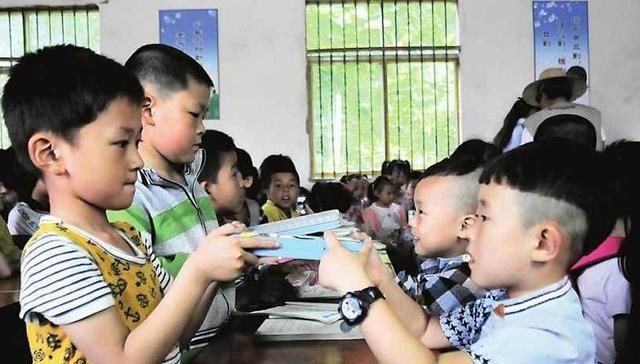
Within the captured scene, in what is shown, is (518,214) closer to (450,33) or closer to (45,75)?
(45,75)

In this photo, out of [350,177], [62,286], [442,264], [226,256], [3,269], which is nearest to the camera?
[62,286]

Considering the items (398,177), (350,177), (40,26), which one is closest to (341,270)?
(398,177)

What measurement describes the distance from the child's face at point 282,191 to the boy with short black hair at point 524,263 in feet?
8.29

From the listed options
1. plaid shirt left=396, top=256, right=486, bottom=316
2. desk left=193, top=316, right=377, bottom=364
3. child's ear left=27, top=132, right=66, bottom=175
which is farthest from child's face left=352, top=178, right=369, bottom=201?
child's ear left=27, top=132, right=66, bottom=175

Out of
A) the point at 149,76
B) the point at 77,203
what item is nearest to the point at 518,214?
the point at 77,203

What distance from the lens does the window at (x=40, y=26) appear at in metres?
7.19

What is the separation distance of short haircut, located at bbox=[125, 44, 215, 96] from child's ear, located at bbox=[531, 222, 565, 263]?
2.48ft

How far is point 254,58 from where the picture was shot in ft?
23.5

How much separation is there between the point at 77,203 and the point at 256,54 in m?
6.35

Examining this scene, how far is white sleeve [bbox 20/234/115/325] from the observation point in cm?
85

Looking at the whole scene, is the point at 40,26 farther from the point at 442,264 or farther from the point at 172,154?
the point at 442,264

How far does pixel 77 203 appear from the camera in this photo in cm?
97

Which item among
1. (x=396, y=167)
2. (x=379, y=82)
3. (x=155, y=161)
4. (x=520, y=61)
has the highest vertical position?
(x=520, y=61)

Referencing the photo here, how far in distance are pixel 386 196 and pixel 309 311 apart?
4.36 meters
